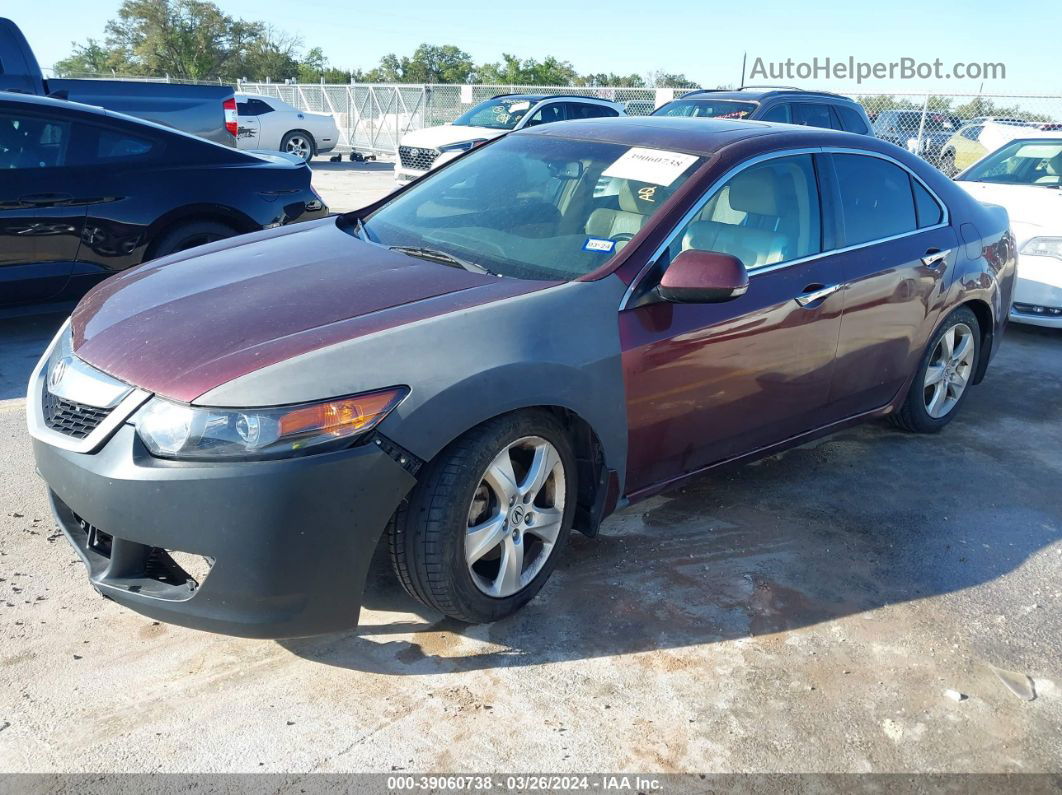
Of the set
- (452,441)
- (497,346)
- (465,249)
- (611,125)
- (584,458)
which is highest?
(611,125)

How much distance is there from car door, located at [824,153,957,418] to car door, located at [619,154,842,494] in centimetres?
15

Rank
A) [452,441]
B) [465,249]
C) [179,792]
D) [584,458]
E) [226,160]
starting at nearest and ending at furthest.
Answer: [179,792] < [452,441] < [584,458] < [465,249] < [226,160]

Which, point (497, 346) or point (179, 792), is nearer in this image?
point (179, 792)

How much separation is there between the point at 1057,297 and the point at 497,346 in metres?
5.91

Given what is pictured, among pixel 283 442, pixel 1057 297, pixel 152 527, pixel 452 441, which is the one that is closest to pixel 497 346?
pixel 452 441

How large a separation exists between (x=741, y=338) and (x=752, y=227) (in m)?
0.52

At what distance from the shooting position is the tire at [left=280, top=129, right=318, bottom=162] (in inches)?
733

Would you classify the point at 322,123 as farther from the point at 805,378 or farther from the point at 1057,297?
the point at 805,378

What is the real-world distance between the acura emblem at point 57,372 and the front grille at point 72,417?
5 centimetres

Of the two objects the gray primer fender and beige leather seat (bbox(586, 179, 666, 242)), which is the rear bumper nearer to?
the gray primer fender

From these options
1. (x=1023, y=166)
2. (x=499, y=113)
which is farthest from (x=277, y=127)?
(x=1023, y=166)

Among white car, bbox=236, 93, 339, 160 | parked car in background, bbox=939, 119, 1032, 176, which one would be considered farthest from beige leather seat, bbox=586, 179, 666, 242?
white car, bbox=236, 93, 339, 160

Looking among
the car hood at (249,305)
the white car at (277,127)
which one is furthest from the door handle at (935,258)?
the white car at (277,127)

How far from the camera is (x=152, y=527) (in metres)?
2.46
